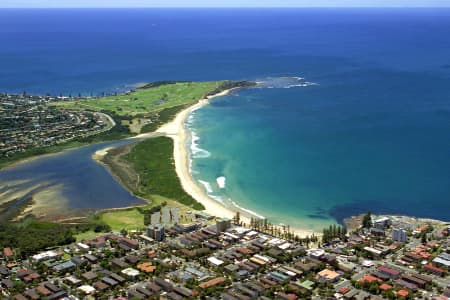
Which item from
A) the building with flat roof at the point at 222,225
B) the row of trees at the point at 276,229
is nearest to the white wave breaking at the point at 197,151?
the row of trees at the point at 276,229

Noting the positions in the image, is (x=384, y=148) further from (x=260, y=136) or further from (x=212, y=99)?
(x=212, y=99)

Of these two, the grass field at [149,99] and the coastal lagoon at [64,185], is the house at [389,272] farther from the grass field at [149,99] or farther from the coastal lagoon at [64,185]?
the grass field at [149,99]

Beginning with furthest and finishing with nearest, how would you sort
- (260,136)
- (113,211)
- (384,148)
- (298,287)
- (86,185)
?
(260,136)
(384,148)
(86,185)
(113,211)
(298,287)

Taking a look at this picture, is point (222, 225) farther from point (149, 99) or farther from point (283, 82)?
point (283, 82)

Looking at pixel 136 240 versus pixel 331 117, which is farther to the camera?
pixel 331 117

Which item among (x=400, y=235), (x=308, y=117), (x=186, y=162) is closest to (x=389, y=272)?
(x=400, y=235)

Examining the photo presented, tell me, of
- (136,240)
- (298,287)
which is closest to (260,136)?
(136,240)
